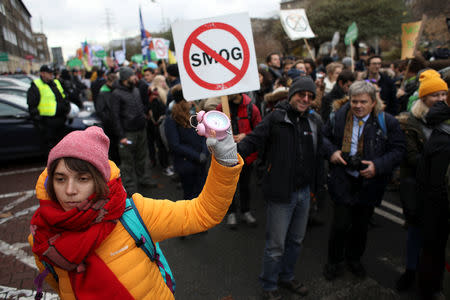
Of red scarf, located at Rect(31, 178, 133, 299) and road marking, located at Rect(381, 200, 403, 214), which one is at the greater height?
red scarf, located at Rect(31, 178, 133, 299)

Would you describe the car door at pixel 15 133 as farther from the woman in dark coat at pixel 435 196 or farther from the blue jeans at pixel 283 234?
the woman in dark coat at pixel 435 196

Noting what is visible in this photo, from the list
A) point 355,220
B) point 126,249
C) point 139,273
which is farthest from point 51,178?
point 355,220

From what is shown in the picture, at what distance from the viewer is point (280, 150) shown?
2.53 meters

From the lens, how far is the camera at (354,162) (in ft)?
8.83

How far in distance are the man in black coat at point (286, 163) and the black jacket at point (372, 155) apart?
0.91ft

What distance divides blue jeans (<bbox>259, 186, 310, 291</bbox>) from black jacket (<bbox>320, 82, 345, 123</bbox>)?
8.64 feet

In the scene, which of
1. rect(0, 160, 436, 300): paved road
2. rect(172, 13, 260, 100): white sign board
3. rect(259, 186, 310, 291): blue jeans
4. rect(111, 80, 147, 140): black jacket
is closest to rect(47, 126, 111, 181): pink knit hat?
rect(172, 13, 260, 100): white sign board

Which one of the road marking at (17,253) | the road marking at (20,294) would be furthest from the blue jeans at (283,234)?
the road marking at (17,253)

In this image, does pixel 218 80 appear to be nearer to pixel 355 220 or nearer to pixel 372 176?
pixel 372 176

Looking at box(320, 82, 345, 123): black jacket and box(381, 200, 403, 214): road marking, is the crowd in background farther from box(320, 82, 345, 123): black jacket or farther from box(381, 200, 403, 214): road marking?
box(381, 200, 403, 214): road marking

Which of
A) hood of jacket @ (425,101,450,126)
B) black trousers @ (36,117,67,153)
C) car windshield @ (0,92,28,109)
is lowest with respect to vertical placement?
hood of jacket @ (425,101,450,126)

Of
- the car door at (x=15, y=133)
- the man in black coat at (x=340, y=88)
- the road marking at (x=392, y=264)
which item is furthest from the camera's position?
the car door at (x=15, y=133)

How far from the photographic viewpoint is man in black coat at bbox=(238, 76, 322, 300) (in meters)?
2.51

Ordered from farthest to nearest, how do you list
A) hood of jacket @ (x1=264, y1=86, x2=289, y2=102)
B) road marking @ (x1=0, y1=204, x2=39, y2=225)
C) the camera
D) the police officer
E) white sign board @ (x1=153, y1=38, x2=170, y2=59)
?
white sign board @ (x1=153, y1=38, x2=170, y2=59) → the police officer → road marking @ (x1=0, y1=204, x2=39, y2=225) → hood of jacket @ (x1=264, y1=86, x2=289, y2=102) → the camera
